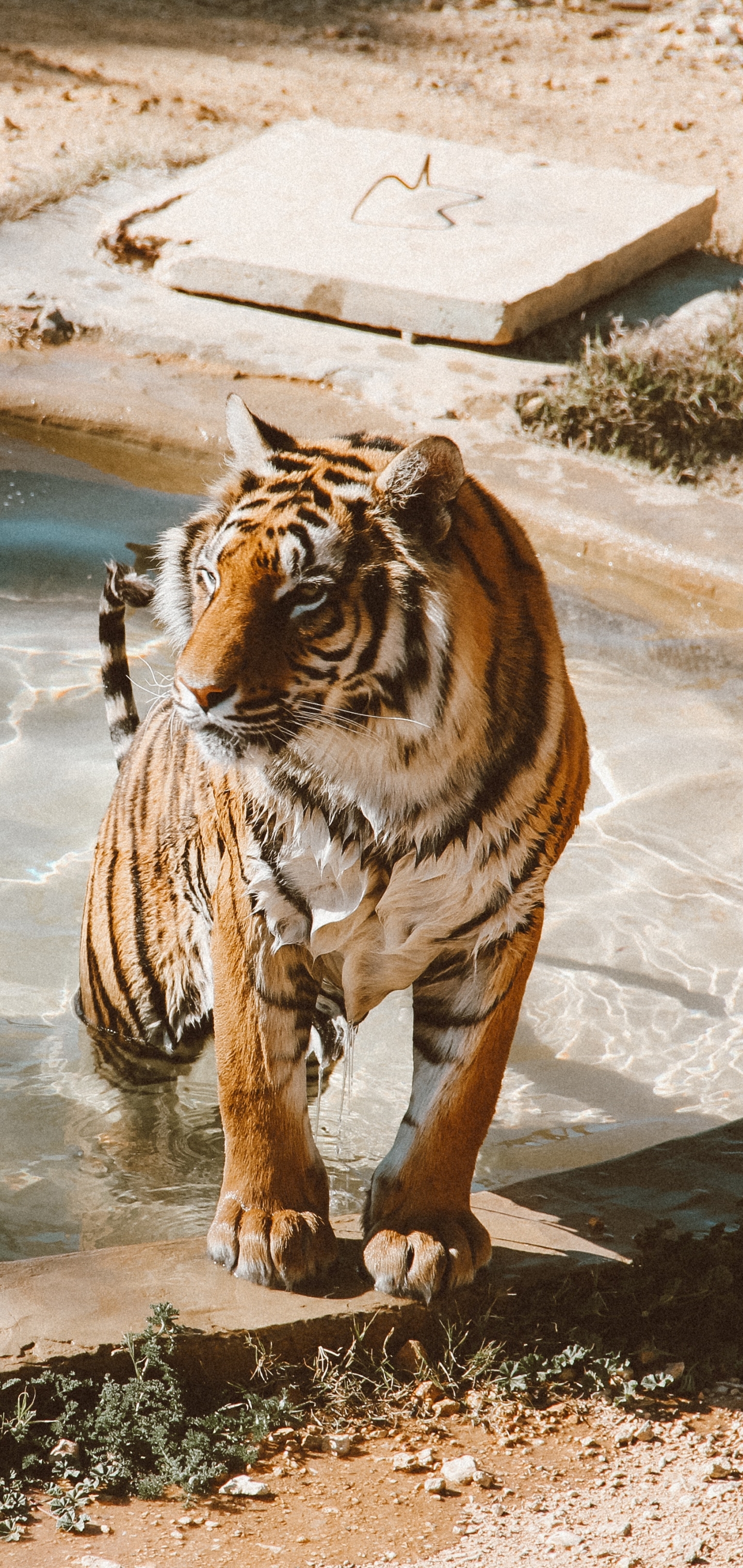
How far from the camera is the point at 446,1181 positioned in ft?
→ 7.05

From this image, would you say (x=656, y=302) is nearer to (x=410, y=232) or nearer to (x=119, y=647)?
(x=410, y=232)

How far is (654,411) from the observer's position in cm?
496

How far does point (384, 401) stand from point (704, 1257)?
3391mm

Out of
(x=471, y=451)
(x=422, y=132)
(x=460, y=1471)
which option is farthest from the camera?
(x=422, y=132)

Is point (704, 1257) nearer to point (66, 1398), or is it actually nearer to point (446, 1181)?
point (446, 1181)

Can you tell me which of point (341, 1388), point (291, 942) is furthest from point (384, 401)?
point (341, 1388)

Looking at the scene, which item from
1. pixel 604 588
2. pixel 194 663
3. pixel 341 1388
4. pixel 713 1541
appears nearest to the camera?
pixel 194 663

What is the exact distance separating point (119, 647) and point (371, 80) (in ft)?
26.1

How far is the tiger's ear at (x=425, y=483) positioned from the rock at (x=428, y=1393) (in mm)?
1130

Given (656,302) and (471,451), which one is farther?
(656,302)

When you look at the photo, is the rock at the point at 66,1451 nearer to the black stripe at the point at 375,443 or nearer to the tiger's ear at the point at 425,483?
the tiger's ear at the point at 425,483

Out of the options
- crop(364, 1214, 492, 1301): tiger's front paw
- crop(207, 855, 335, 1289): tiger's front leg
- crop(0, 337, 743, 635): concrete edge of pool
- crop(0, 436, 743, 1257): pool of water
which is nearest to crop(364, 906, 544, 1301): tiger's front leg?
crop(364, 1214, 492, 1301): tiger's front paw

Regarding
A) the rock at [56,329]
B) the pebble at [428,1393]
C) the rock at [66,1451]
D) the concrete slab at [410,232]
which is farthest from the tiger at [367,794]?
the concrete slab at [410,232]

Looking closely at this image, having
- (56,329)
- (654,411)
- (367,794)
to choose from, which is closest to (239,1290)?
(367,794)
